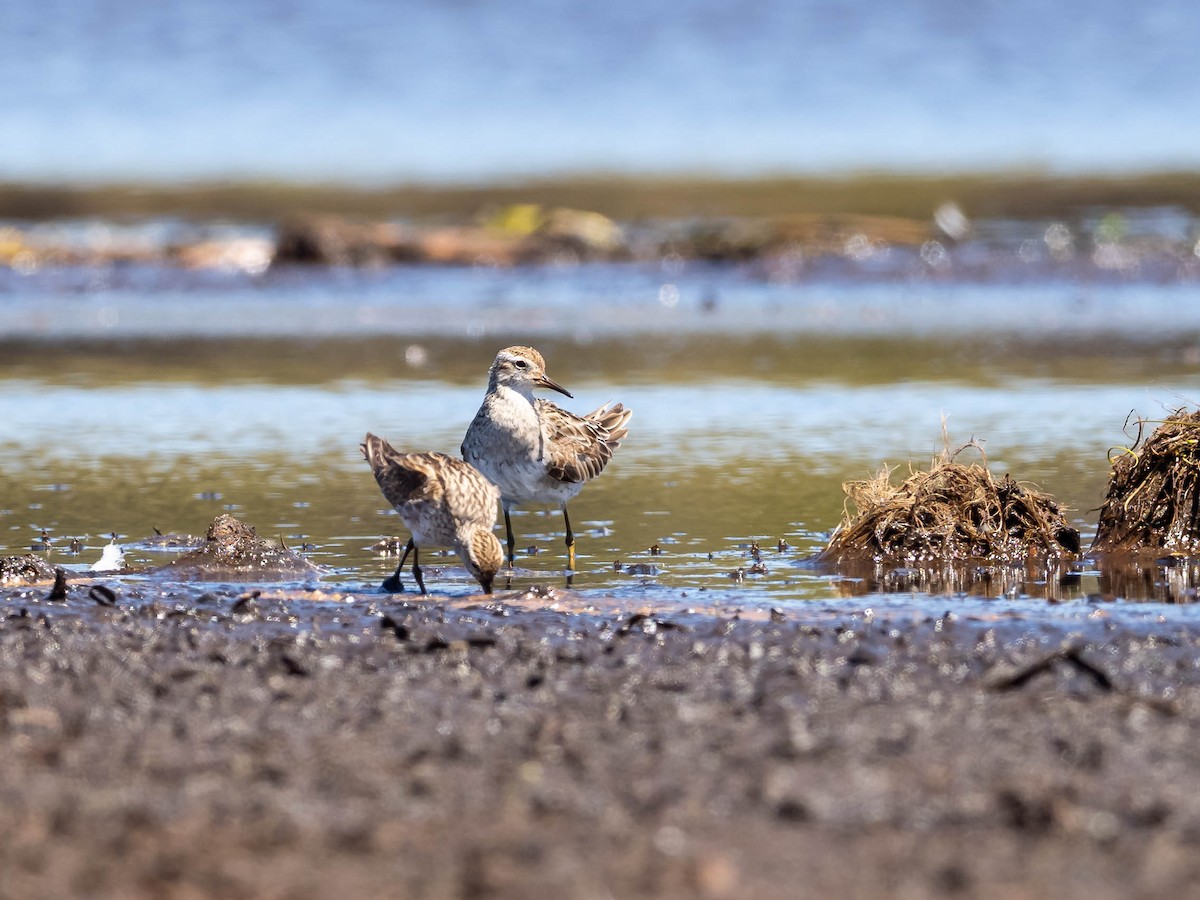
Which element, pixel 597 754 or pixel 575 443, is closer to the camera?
pixel 597 754

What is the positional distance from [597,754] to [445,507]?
3.65 meters

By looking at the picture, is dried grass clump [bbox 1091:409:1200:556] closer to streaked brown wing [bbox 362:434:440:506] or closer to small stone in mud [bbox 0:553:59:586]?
streaked brown wing [bbox 362:434:440:506]

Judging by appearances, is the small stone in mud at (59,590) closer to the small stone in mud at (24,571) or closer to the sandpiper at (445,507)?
the small stone in mud at (24,571)

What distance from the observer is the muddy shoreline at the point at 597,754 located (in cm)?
609

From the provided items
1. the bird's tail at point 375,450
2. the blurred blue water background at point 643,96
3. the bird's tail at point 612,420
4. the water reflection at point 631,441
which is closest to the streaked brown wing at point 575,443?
the bird's tail at point 612,420

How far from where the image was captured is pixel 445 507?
10.7m

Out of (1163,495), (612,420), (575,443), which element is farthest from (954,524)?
(612,420)

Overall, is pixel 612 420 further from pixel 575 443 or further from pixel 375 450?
pixel 375 450

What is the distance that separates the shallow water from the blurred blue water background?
1703 centimetres

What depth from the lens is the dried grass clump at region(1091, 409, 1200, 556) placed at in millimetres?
11656

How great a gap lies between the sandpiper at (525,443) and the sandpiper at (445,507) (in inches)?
35.1

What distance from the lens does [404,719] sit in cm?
782

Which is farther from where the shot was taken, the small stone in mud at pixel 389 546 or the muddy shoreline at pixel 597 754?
the small stone in mud at pixel 389 546

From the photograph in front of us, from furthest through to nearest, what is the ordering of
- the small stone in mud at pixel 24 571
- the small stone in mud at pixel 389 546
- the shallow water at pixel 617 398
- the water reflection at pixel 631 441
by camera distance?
1. the shallow water at pixel 617 398
2. the small stone in mud at pixel 389 546
3. the water reflection at pixel 631 441
4. the small stone in mud at pixel 24 571
